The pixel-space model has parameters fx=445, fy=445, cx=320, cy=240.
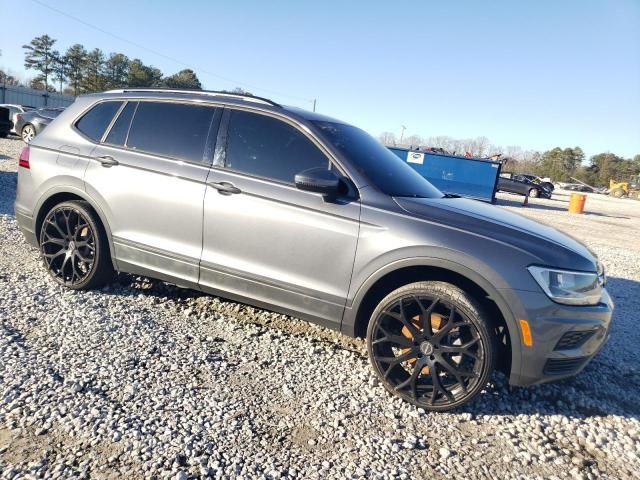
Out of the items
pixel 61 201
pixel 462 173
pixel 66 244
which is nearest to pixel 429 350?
pixel 66 244

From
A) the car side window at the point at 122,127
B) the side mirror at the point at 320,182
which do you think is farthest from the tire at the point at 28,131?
the side mirror at the point at 320,182

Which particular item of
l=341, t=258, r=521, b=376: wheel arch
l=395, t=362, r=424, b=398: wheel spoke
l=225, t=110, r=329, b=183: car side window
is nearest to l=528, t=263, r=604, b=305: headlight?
l=341, t=258, r=521, b=376: wheel arch

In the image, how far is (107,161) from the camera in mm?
3891

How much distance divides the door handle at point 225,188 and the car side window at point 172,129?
1.02 feet

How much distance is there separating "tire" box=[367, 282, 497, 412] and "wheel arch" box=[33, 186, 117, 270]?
2.48 meters

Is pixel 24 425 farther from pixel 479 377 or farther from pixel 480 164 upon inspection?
pixel 480 164

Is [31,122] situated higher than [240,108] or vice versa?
[240,108]

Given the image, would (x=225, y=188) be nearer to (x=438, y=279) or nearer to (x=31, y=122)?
(x=438, y=279)

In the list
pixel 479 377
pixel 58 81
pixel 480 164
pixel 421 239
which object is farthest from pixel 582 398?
pixel 58 81

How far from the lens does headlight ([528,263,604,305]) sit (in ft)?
8.95

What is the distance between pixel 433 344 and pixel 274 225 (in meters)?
1.38

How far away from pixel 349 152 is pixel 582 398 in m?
2.51

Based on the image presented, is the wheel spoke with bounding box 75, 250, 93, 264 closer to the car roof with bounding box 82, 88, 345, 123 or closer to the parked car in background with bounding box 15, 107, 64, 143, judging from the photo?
the car roof with bounding box 82, 88, 345, 123

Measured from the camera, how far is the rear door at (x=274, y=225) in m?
3.15
